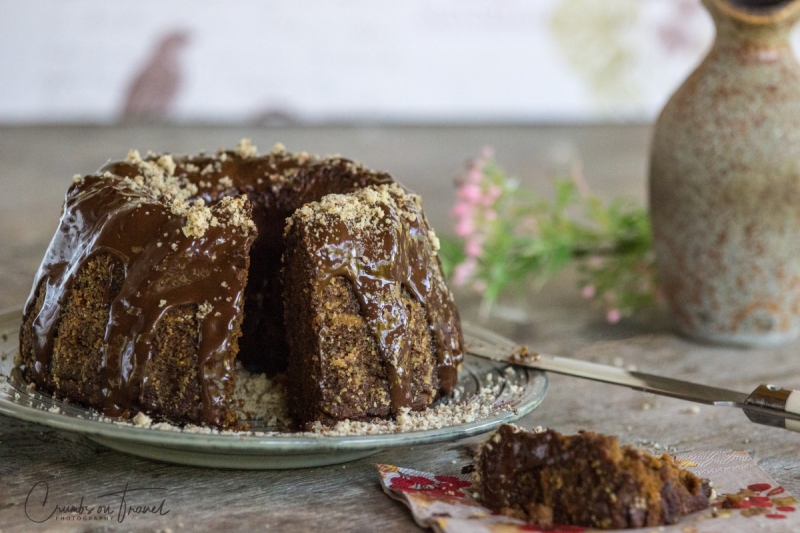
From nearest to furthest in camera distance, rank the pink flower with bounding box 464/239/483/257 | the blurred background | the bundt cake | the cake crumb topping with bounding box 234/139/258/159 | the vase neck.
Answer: the bundt cake < the cake crumb topping with bounding box 234/139/258/159 < the vase neck < the pink flower with bounding box 464/239/483/257 < the blurred background

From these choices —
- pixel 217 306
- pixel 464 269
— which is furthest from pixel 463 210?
pixel 217 306

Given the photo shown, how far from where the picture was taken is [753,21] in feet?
7.18

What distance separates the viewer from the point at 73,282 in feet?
5.01

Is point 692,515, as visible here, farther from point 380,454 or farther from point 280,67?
point 280,67

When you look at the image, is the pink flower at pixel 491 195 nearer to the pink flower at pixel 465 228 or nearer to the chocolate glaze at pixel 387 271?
the pink flower at pixel 465 228

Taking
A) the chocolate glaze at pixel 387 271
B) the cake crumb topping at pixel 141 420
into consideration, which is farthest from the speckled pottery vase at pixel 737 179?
the cake crumb topping at pixel 141 420

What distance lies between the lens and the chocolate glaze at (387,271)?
1.52 meters

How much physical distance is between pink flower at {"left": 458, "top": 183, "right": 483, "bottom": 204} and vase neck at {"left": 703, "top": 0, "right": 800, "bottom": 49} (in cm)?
75

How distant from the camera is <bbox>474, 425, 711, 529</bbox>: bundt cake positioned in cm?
125

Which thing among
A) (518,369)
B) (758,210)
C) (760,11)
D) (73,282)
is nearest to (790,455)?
(518,369)

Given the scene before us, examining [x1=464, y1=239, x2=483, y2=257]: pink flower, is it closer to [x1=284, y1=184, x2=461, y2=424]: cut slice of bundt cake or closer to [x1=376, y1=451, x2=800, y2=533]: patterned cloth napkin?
[x1=284, y1=184, x2=461, y2=424]: cut slice of bundt cake

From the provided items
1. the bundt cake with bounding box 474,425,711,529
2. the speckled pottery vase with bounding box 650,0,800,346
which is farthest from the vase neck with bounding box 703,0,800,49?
the bundt cake with bounding box 474,425,711,529

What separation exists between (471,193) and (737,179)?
29.0 inches

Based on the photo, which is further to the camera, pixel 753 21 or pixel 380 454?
pixel 753 21
